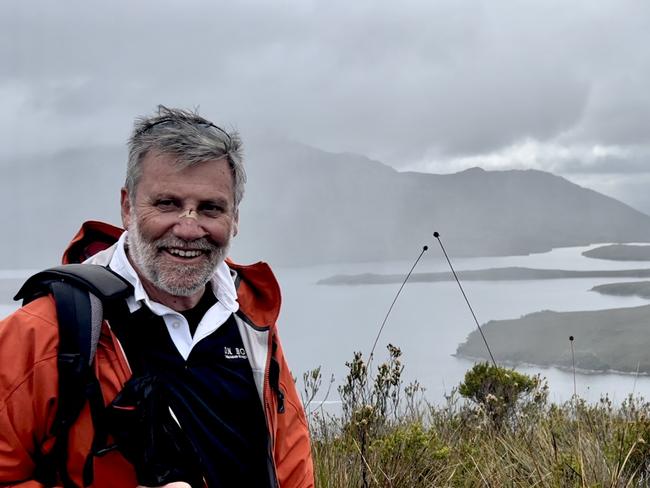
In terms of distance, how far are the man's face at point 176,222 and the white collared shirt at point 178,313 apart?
46 mm

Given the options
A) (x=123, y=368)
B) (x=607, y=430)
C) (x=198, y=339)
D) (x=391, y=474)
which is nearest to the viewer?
(x=123, y=368)

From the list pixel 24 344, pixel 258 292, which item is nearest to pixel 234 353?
pixel 258 292

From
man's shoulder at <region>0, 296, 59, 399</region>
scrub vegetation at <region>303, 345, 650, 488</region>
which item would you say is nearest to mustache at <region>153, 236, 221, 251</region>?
man's shoulder at <region>0, 296, 59, 399</region>

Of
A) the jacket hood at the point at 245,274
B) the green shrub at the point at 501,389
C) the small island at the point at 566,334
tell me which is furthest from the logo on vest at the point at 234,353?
the small island at the point at 566,334

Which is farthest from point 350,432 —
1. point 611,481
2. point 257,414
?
point 257,414

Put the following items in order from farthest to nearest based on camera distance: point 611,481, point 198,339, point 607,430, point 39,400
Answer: point 607,430 < point 611,481 < point 198,339 < point 39,400

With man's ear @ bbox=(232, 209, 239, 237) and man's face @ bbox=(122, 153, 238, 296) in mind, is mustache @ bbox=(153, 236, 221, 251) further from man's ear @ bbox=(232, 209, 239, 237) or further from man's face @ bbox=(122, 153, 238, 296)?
man's ear @ bbox=(232, 209, 239, 237)

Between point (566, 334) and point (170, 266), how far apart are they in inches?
1936

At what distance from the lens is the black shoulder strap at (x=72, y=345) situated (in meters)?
1.94

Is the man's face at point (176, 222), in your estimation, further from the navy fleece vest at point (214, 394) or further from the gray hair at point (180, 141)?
the navy fleece vest at point (214, 394)

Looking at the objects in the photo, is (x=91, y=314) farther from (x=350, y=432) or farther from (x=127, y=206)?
(x=350, y=432)

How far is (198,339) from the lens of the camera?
2.39 m

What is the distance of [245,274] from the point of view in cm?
269

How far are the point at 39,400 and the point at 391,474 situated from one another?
277 centimetres
